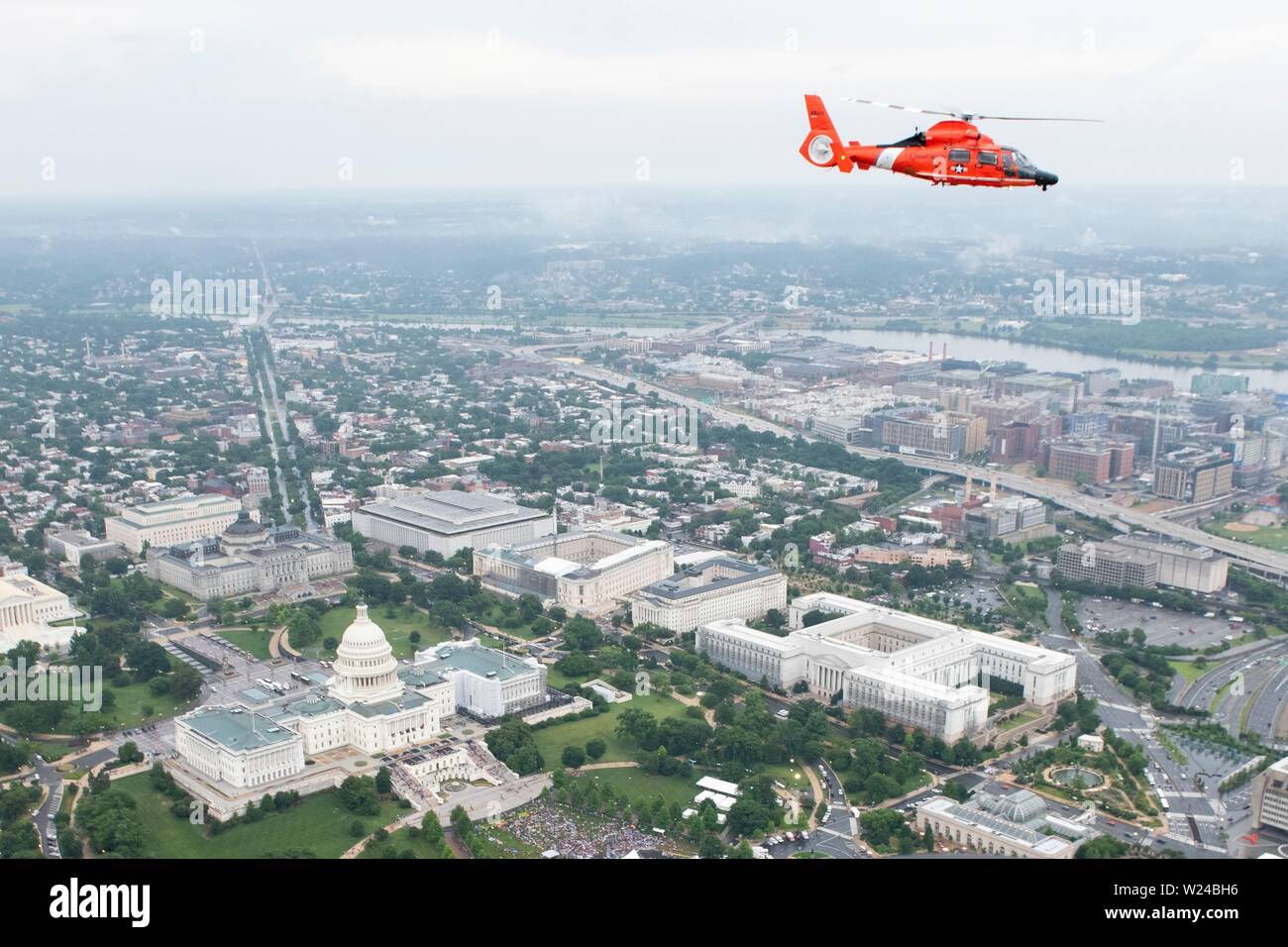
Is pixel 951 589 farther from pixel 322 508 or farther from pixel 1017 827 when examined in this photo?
pixel 322 508

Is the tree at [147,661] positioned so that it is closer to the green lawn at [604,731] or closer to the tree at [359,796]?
the tree at [359,796]

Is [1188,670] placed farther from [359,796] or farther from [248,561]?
[248,561]

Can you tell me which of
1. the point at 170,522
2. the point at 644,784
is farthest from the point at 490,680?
the point at 170,522

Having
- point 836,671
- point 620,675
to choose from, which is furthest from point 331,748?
point 836,671

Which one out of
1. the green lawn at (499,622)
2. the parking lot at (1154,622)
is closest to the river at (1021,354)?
the parking lot at (1154,622)

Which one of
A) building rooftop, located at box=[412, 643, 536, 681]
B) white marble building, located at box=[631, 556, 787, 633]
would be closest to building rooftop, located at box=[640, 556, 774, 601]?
white marble building, located at box=[631, 556, 787, 633]

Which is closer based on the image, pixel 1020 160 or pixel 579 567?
pixel 1020 160
